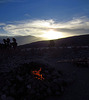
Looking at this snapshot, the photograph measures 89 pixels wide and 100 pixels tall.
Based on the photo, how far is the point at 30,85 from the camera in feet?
17.1

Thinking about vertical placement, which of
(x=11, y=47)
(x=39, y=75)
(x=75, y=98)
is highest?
(x=11, y=47)

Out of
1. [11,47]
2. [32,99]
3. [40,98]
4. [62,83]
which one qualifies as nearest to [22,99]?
[32,99]

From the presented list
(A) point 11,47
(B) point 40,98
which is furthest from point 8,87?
(A) point 11,47

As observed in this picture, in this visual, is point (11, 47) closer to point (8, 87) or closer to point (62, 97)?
point (8, 87)

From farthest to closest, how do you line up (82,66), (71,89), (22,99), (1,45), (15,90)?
(1,45), (82,66), (71,89), (15,90), (22,99)

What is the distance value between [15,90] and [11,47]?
15558mm

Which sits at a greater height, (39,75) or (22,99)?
(39,75)

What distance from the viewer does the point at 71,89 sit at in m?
5.47

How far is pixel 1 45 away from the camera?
1870 centimetres

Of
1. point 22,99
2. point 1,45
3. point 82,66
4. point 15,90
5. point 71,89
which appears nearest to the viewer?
point 22,99

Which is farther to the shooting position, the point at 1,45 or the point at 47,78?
the point at 1,45

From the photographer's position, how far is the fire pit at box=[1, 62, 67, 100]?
15.9 ft

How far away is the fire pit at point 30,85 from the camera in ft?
15.9

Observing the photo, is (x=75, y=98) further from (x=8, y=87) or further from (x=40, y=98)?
(x=8, y=87)
